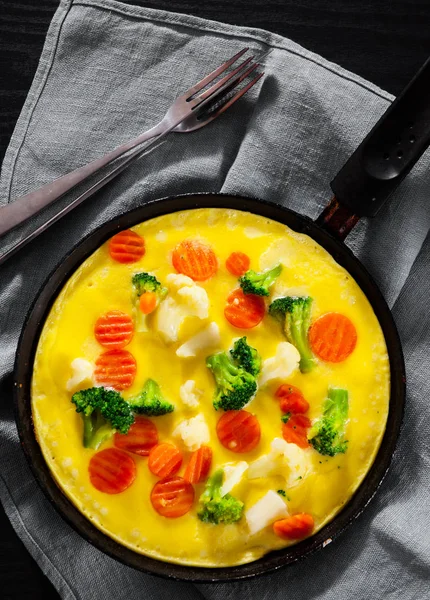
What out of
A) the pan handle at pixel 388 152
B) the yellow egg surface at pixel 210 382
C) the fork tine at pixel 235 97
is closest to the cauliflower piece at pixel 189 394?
the yellow egg surface at pixel 210 382

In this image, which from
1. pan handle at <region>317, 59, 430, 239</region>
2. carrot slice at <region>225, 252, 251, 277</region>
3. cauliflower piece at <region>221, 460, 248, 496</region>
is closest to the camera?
pan handle at <region>317, 59, 430, 239</region>

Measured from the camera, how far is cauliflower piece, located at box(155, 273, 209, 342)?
8.09 feet

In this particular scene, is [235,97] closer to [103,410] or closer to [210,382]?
[210,382]

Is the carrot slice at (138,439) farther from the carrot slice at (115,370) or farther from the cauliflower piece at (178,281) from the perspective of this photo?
the cauliflower piece at (178,281)

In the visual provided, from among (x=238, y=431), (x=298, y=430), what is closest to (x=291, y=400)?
(x=298, y=430)

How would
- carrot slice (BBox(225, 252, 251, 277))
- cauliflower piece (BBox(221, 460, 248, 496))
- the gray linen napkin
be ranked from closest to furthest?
cauliflower piece (BBox(221, 460, 248, 496))
carrot slice (BBox(225, 252, 251, 277))
the gray linen napkin

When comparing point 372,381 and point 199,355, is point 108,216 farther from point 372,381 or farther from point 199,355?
point 372,381

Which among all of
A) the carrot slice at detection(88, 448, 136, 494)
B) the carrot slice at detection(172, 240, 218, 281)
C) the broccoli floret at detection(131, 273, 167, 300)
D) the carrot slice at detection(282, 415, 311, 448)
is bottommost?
the carrot slice at detection(88, 448, 136, 494)

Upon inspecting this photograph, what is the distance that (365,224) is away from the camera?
277 cm

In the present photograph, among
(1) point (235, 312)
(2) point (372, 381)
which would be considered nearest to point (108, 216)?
(1) point (235, 312)

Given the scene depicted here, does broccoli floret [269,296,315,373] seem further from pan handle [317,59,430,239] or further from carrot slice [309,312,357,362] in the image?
pan handle [317,59,430,239]

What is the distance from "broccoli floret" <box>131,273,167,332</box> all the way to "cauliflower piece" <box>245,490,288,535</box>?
28.8 inches

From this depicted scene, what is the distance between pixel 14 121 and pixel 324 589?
7.35ft

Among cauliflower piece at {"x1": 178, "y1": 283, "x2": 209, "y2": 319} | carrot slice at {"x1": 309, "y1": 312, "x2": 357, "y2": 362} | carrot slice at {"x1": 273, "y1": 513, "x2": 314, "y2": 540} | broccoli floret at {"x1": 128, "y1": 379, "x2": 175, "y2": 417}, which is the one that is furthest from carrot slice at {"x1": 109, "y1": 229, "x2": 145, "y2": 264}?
carrot slice at {"x1": 273, "y1": 513, "x2": 314, "y2": 540}
